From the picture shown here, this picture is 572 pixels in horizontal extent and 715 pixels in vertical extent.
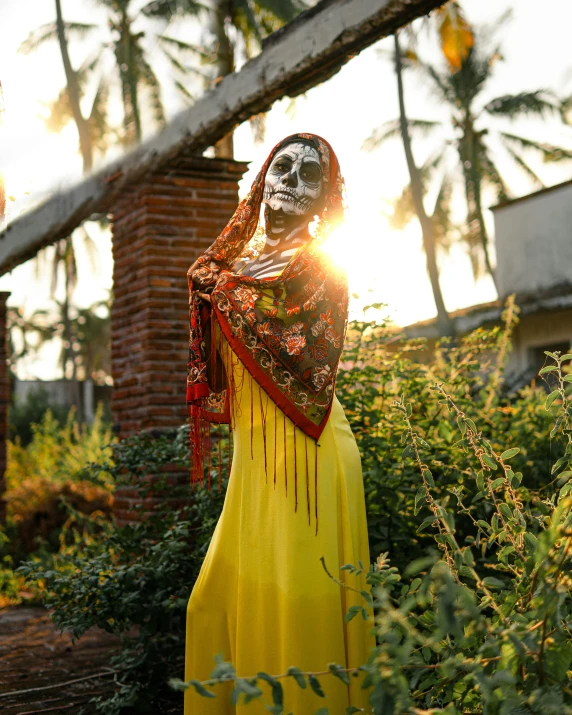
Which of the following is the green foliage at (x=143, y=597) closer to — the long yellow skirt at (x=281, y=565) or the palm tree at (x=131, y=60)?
the long yellow skirt at (x=281, y=565)

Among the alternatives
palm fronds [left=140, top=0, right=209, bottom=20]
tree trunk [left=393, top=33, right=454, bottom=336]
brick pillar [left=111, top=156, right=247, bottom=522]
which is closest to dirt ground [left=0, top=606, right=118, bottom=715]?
brick pillar [left=111, top=156, right=247, bottom=522]

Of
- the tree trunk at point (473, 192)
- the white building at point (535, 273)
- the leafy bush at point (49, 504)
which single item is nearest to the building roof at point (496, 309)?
the white building at point (535, 273)

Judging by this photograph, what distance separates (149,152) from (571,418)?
3.95m

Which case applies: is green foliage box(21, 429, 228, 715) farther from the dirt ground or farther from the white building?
the white building

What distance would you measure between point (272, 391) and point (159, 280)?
312 cm

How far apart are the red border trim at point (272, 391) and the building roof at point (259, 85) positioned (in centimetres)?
204

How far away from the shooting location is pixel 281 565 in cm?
234

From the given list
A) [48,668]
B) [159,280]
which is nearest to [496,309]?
[159,280]

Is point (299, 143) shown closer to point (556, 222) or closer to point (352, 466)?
point (352, 466)

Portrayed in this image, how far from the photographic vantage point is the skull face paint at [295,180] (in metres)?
2.63

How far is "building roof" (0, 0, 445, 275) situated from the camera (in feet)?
13.0

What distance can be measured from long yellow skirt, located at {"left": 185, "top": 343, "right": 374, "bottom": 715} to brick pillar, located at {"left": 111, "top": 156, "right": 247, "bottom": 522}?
274 cm

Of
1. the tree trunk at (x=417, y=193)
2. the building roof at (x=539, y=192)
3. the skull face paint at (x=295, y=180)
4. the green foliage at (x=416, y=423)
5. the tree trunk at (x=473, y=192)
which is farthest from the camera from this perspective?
the tree trunk at (x=473, y=192)

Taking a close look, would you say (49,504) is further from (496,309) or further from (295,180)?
(496,309)
